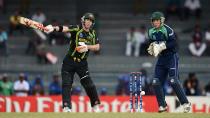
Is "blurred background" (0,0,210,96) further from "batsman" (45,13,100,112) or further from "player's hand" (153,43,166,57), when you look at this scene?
"player's hand" (153,43,166,57)

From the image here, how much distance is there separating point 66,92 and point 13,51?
441 inches

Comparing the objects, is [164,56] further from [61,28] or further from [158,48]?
[61,28]

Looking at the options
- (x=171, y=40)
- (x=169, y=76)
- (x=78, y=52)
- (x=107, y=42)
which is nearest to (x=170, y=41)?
(x=171, y=40)

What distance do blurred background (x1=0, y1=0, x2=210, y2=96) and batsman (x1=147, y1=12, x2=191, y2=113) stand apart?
21.8 ft

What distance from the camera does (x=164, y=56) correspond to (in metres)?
10.2

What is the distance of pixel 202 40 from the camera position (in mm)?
20688

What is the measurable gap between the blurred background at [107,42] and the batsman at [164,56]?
21.8ft

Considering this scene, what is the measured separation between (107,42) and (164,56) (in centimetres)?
1186

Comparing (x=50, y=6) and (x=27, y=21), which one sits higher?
(x=50, y=6)

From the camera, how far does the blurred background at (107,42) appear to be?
64.5 ft

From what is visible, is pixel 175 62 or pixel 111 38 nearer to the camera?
pixel 175 62

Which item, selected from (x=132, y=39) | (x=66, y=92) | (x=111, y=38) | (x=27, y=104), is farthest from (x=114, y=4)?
(x=66, y=92)

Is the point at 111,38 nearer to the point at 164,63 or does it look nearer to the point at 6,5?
the point at 6,5

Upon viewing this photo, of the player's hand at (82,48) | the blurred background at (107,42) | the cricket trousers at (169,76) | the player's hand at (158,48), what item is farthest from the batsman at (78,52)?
the blurred background at (107,42)
